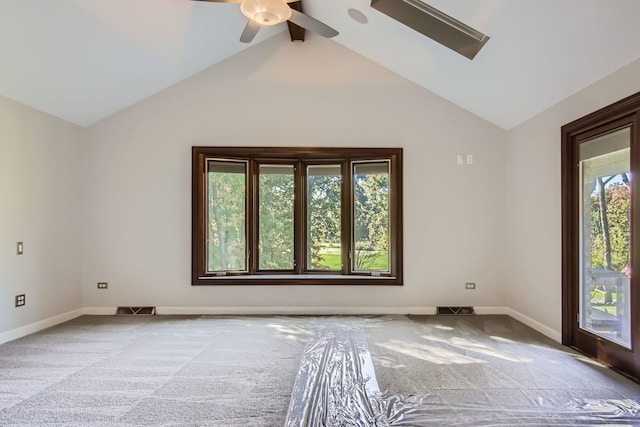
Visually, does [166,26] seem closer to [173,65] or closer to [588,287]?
[173,65]

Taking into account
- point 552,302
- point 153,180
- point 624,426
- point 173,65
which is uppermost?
point 173,65

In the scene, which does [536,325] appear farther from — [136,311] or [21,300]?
[21,300]

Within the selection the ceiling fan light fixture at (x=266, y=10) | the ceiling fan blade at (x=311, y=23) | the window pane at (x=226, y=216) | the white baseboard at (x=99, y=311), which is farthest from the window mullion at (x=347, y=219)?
Result: the white baseboard at (x=99, y=311)

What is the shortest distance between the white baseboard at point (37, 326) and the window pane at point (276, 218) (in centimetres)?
233

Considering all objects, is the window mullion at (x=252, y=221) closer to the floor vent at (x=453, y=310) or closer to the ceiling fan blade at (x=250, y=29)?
the ceiling fan blade at (x=250, y=29)

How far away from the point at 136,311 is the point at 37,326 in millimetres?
956

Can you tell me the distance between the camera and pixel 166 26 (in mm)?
3389

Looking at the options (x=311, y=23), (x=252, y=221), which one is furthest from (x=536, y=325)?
(x=311, y=23)

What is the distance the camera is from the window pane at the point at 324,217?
14.9 feet

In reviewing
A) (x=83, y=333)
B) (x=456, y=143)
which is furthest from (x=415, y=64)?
(x=83, y=333)

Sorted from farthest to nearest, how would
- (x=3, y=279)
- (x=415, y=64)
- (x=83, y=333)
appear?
(x=415, y=64), (x=83, y=333), (x=3, y=279)

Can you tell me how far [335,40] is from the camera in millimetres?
4309

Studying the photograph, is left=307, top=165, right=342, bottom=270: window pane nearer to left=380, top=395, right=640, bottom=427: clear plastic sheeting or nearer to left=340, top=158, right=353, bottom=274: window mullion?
left=340, top=158, right=353, bottom=274: window mullion

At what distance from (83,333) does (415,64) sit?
4663mm
